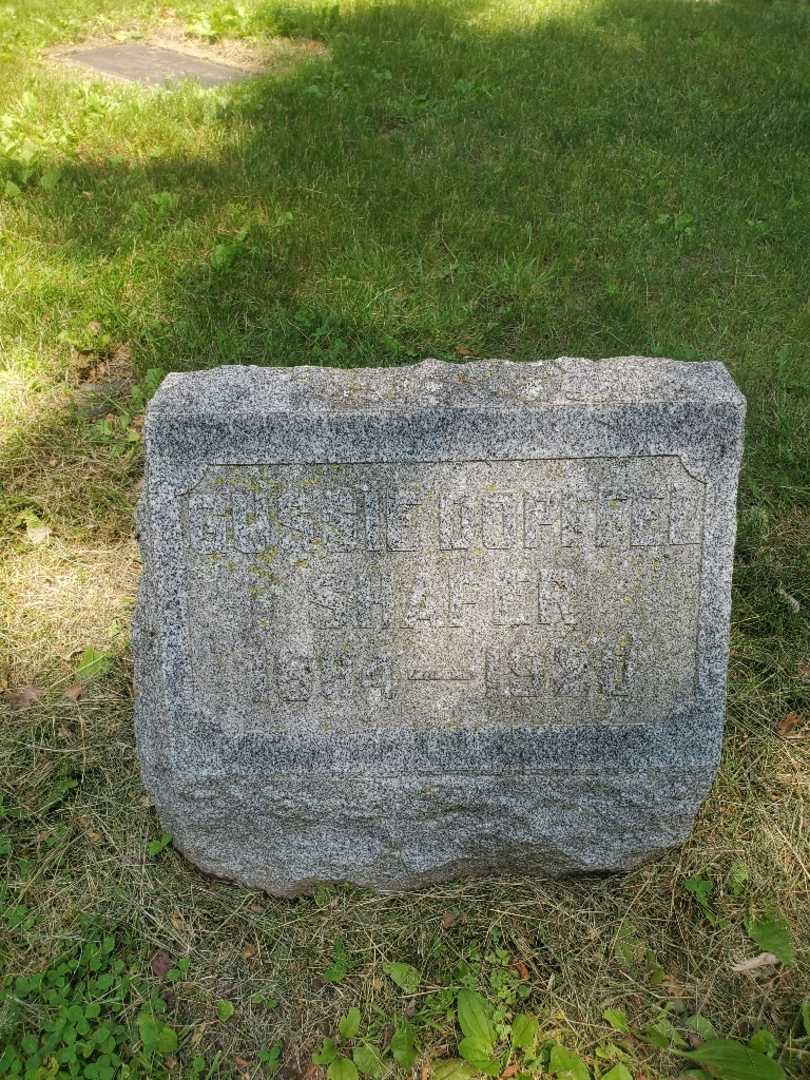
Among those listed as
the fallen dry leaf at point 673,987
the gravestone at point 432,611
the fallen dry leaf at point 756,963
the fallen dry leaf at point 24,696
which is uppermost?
the gravestone at point 432,611

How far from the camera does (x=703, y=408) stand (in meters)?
2.09

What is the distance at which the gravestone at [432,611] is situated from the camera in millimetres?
2113

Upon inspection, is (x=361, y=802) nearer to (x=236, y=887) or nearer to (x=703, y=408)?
(x=236, y=887)

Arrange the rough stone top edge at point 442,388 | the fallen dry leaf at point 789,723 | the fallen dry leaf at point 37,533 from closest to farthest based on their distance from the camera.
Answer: the rough stone top edge at point 442,388
the fallen dry leaf at point 789,723
the fallen dry leaf at point 37,533

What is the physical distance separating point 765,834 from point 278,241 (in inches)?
122

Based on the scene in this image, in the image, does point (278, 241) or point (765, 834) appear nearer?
point (765, 834)

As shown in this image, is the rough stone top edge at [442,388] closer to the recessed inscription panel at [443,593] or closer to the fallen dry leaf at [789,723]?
the recessed inscription panel at [443,593]

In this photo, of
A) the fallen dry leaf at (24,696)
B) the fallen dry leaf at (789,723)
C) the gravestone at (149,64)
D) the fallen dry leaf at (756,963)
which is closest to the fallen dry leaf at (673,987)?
the fallen dry leaf at (756,963)

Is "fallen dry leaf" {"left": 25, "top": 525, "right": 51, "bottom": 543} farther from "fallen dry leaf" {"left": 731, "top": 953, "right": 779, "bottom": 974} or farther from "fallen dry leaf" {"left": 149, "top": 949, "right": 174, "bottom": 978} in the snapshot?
"fallen dry leaf" {"left": 731, "top": 953, "right": 779, "bottom": 974}

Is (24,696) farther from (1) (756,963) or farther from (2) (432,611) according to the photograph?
(1) (756,963)

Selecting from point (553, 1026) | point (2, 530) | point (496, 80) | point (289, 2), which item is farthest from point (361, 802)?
point (289, 2)

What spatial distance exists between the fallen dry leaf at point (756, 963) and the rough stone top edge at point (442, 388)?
1.30 metres

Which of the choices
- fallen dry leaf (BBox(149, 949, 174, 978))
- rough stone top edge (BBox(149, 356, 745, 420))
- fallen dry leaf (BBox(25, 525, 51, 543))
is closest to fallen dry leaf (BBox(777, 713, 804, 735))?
rough stone top edge (BBox(149, 356, 745, 420))

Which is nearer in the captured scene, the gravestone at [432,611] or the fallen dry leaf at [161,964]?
the gravestone at [432,611]
